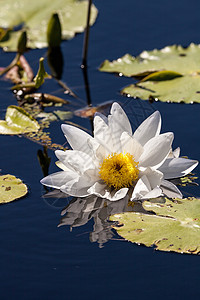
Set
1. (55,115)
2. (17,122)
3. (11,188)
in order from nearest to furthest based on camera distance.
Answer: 1. (11,188)
2. (17,122)
3. (55,115)

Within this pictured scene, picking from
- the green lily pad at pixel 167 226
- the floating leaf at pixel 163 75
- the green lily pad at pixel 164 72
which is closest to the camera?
the green lily pad at pixel 167 226

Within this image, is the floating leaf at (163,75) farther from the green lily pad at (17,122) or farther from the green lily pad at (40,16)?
the green lily pad at (40,16)

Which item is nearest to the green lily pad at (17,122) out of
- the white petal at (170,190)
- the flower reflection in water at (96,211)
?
the flower reflection in water at (96,211)

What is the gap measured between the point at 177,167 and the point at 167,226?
16.1 inches

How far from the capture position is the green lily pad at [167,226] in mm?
2277

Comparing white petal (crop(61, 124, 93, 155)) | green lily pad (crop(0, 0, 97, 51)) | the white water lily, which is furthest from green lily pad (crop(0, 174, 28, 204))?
green lily pad (crop(0, 0, 97, 51))

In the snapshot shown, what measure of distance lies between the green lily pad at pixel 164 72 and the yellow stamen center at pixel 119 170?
41.6 inches

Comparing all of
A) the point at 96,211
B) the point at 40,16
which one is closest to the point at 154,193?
the point at 96,211

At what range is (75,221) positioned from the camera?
2.53 metres

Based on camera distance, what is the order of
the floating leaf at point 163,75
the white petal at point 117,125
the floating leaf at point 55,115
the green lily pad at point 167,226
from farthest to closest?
1. the floating leaf at point 163,75
2. the floating leaf at point 55,115
3. the white petal at point 117,125
4. the green lily pad at point 167,226

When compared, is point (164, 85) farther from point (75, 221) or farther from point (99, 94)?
point (75, 221)

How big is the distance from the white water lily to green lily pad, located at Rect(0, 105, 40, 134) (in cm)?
72

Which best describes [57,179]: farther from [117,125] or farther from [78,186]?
[117,125]

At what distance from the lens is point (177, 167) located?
8.73 feet
